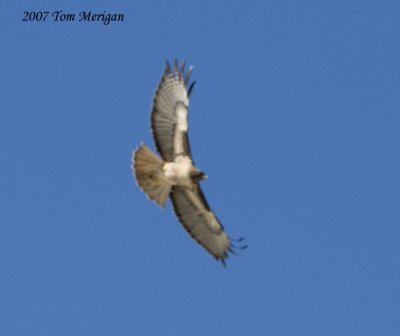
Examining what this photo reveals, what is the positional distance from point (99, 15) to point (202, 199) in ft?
10.4

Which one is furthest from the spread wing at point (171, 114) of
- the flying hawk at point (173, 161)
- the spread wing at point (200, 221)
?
the spread wing at point (200, 221)

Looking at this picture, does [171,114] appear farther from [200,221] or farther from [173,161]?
[200,221]

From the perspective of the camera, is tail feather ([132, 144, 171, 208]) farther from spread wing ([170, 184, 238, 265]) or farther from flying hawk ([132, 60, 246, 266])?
spread wing ([170, 184, 238, 265])

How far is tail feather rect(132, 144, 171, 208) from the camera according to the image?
1369cm

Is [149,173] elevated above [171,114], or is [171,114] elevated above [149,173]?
[171,114]

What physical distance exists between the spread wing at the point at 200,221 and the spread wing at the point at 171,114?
749 millimetres

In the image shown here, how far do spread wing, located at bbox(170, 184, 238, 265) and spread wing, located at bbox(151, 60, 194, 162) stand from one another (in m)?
0.75

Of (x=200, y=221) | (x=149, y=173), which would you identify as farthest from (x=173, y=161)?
(x=200, y=221)

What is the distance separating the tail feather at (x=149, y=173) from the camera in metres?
13.7

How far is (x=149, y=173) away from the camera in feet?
45.2

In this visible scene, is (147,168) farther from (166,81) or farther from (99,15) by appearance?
(99,15)

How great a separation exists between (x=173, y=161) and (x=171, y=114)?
0.68 m

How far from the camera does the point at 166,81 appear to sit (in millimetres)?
14359

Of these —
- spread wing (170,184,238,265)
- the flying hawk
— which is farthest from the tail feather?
spread wing (170,184,238,265)
